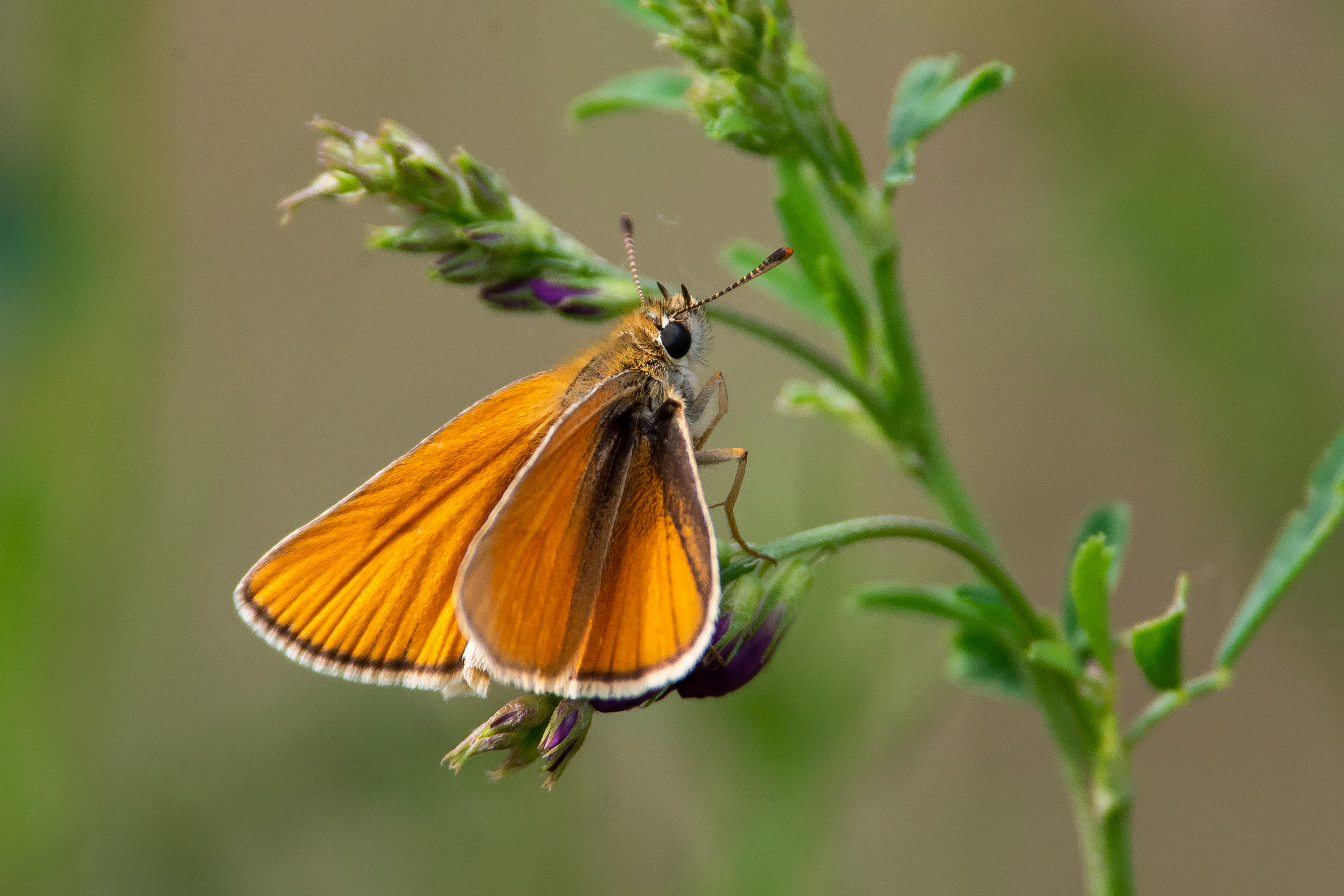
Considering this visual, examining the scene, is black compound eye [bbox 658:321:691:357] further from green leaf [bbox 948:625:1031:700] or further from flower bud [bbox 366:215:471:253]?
green leaf [bbox 948:625:1031:700]

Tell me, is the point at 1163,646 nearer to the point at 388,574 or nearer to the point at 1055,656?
the point at 1055,656

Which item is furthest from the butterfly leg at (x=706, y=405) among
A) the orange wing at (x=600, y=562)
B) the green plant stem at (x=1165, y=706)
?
the green plant stem at (x=1165, y=706)

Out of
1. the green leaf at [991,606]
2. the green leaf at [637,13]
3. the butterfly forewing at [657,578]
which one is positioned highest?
the green leaf at [637,13]

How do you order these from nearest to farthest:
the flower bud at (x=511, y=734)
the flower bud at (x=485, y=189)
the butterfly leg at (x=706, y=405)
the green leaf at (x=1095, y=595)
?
the flower bud at (x=511, y=734) → the green leaf at (x=1095, y=595) → the flower bud at (x=485, y=189) → the butterfly leg at (x=706, y=405)

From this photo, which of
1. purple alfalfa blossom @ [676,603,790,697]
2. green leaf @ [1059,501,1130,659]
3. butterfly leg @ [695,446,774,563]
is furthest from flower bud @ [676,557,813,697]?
green leaf @ [1059,501,1130,659]

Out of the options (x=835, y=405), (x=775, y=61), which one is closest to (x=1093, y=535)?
(x=835, y=405)

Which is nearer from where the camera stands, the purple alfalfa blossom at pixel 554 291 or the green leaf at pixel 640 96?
the purple alfalfa blossom at pixel 554 291

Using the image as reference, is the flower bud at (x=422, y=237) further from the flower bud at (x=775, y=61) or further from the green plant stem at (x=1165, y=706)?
the green plant stem at (x=1165, y=706)

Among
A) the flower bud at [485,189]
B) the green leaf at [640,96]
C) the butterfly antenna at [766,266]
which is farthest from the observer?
the green leaf at [640,96]
